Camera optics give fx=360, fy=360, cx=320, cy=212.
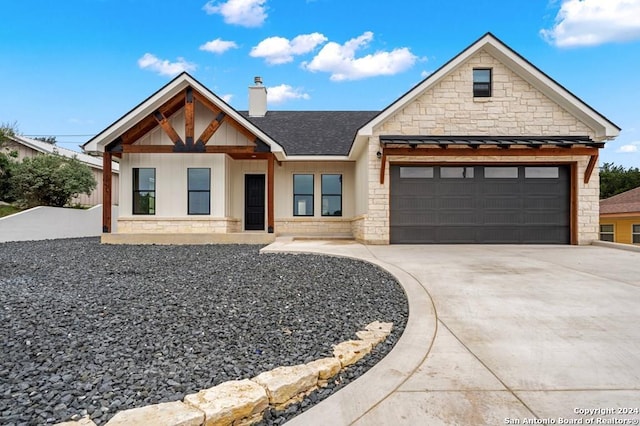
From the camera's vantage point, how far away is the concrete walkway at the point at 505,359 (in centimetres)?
215

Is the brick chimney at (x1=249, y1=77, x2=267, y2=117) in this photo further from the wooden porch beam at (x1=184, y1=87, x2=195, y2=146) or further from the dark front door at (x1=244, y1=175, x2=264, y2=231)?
the wooden porch beam at (x1=184, y1=87, x2=195, y2=146)

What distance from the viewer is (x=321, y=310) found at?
412 centimetres

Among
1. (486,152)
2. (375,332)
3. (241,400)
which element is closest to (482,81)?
(486,152)

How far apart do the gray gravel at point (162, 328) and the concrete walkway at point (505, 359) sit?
278 millimetres

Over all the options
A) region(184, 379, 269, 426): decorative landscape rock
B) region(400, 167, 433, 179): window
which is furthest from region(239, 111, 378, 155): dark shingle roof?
region(184, 379, 269, 426): decorative landscape rock

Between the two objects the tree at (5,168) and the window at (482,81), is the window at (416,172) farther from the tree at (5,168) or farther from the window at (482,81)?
the tree at (5,168)

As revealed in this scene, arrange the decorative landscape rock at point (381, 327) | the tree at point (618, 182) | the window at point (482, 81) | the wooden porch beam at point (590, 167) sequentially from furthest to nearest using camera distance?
the tree at point (618, 182)
the window at point (482, 81)
the wooden porch beam at point (590, 167)
the decorative landscape rock at point (381, 327)

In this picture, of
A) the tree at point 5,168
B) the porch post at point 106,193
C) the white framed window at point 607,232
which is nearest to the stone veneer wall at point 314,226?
the porch post at point 106,193

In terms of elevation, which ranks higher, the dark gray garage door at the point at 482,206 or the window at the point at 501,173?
the window at the point at 501,173

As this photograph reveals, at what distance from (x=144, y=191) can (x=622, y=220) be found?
22.6 meters

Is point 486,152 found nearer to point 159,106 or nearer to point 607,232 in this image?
point 159,106

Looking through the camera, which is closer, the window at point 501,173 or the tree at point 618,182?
the window at point 501,173

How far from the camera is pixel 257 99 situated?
1750 centimetres

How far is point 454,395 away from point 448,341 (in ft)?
3.21
